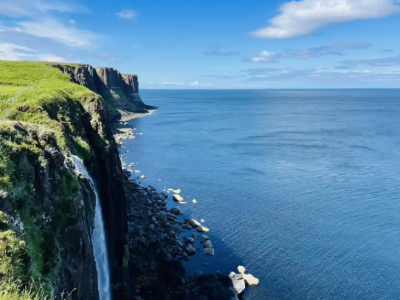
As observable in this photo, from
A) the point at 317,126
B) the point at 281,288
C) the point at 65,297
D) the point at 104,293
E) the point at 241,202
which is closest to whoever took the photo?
the point at 65,297

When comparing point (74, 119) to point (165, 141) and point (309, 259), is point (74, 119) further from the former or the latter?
Answer: point (165, 141)

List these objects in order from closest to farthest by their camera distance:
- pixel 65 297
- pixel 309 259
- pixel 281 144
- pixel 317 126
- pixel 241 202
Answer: pixel 65 297, pixel 309 259, pixel 241 202, pixel 281 144, pixel 317 126

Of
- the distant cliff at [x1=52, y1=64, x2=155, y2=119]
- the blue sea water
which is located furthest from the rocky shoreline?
the distant cliff at [x1=52, y1=64, x2=155, y2=119]

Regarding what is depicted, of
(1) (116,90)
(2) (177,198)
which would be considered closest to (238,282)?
(2) (177,198)

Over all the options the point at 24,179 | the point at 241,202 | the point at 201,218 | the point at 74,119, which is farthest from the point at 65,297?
the point at 241,202

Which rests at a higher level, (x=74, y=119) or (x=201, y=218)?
(x=74, y=119)

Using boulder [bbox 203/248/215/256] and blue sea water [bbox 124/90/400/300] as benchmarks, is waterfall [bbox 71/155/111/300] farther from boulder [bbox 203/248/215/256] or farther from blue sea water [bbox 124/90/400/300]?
boulder [bbox 203/248/215/256]

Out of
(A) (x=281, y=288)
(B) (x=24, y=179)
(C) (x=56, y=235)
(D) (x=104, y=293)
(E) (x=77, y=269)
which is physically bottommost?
(A) (x=281, y=288)
